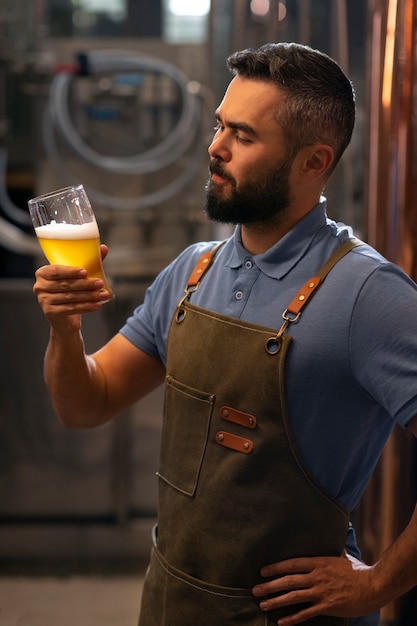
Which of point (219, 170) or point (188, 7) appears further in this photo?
point (188, 7)

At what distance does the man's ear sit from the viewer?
58.5 inches

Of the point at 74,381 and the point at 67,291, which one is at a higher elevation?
the point at 67,291

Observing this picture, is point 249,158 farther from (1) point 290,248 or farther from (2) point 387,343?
(2) point 387,343

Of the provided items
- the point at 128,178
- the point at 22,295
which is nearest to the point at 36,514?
the point at 22,295

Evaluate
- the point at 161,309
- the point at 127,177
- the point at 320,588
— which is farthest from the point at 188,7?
the point at 320,588

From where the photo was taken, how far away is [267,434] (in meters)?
1.40

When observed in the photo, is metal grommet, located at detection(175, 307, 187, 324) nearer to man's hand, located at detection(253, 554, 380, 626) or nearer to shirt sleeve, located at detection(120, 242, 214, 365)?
shirt sleeve, located at detection(120, 242, 214, 365)

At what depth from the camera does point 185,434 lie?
1503mm

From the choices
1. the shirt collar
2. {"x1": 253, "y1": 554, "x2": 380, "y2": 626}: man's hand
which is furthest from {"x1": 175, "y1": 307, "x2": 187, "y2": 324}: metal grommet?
{"x1": 253, "y1": 554, "x2": 380, "y2": 626}: man's hand

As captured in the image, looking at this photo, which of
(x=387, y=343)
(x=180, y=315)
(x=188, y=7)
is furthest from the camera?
(x=188, y=7)

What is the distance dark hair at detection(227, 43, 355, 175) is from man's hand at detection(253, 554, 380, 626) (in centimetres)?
68

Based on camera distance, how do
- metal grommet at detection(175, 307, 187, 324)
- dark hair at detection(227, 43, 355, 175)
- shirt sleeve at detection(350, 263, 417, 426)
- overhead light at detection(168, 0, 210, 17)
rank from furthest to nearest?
1. overhead light at detection(168, 0, 210, 17)
2. metal grommet at detection(175, 307, 187, 324)
3. dark hair at detection(227, 43, 355, 175)
4. shirt sleeve at detection(350, 263, 417, 426)

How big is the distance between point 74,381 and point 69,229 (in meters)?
0.33

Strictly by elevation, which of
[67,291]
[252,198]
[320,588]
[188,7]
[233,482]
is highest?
[188,7]
